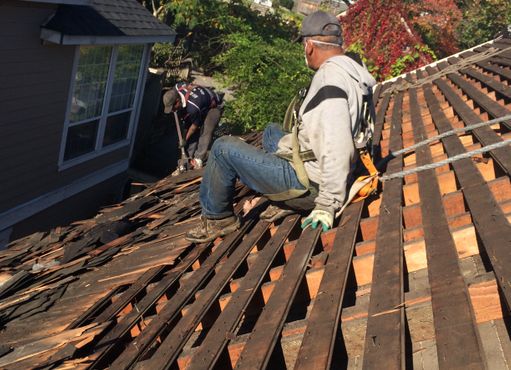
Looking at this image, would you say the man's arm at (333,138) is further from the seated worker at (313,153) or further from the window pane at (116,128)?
the window pane at (116,128)

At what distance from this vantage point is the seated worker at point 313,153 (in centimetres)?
366

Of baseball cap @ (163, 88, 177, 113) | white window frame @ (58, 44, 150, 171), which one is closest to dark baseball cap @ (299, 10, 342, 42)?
baseball cap @ (163, 88, 177, 113)

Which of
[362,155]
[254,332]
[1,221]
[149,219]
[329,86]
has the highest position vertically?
[329,86]

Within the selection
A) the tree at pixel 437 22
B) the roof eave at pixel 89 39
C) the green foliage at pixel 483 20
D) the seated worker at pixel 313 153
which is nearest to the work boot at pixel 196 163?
the roof eave at pixel 89 39

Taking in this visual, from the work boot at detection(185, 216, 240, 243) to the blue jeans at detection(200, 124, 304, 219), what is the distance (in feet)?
0.15

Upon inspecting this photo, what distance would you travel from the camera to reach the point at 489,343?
224 centimetres

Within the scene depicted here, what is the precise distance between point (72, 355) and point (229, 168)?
176 cm

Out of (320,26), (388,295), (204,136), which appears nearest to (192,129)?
(204,136)

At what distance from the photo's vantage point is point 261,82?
13766 millimetres

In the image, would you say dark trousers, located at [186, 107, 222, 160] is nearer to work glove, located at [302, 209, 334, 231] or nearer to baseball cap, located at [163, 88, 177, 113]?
baseball cap, located at [163, 88, 177, 113]

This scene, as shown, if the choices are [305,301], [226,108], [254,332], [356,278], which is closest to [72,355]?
[254,332]

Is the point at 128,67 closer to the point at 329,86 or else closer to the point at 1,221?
the point at 1,221

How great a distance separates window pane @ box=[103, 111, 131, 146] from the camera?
12.5 metres

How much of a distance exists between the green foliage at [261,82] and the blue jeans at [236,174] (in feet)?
29.8
